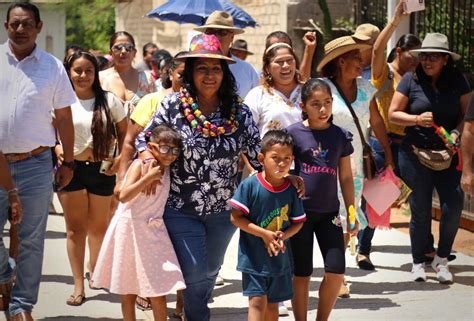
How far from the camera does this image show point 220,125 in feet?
19.3

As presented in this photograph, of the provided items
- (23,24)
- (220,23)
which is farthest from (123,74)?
(23,24)

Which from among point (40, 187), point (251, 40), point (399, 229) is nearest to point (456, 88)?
point (399, 229)

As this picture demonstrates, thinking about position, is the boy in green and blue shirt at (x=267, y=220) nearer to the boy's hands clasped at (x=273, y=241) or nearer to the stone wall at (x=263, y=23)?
the boy's hands clasped at (x=273, y=241)

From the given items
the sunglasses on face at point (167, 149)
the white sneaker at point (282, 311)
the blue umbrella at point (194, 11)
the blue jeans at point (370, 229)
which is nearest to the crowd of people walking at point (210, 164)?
the sunglasses on face at point (167, 149)

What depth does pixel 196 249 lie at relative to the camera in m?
5.87

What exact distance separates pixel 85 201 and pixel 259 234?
2.38 metres

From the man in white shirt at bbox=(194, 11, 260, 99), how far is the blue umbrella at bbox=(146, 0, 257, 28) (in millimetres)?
3045

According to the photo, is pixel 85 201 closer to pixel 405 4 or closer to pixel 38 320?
pixel 38 320

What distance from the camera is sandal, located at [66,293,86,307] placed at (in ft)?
24.9

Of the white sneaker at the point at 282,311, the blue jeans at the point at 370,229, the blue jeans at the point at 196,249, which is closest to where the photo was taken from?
the blue jeans at the point at 196,249

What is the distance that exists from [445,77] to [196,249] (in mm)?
3415

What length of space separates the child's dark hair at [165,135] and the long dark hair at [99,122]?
2.02 meters

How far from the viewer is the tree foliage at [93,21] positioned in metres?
27.4

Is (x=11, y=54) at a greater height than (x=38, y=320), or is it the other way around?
(x=11, y=54)
